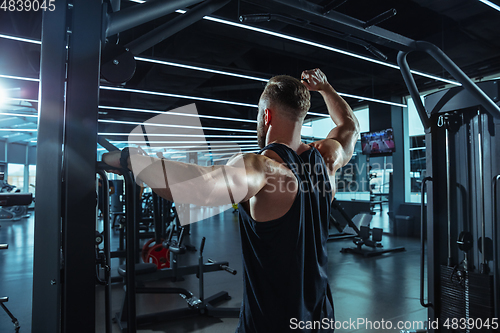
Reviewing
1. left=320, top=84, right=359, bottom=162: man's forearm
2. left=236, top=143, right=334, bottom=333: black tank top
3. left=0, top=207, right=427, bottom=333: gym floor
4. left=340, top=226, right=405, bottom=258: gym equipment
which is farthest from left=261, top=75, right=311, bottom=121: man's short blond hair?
left=340, top=226, right=405, bottom=258: gym equipment

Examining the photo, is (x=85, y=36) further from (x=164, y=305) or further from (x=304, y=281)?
(x=164, y=305)

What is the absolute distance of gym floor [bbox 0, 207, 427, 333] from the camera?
2734 mm

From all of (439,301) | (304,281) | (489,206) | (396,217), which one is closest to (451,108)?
(489,206)

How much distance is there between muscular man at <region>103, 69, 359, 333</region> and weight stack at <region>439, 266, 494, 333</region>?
1.66 meters

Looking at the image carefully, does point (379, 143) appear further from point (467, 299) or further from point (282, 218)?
point (282, 218)

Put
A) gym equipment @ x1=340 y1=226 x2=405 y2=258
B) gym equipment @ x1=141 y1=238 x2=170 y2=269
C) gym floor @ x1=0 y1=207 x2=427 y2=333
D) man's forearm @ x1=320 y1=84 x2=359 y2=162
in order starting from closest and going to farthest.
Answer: man's forearm @ x1=320 y1=84 x2=359 y2=162 → gym floor @ x1=0 y1=207 x2=427 y2=333 → gym equipment @ x1=141 y1=238 x2=170 y2=269 → gym equipment @ x1=340 y1=226 x2=405 y2=258

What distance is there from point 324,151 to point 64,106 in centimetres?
86

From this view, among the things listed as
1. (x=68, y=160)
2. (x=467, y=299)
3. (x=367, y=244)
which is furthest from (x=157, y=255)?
(x=68, y=160)

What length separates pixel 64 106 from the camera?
34.2 inches

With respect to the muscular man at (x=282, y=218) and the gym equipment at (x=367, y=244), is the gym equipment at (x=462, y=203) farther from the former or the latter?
the gym equipment at (x=367, y=244)

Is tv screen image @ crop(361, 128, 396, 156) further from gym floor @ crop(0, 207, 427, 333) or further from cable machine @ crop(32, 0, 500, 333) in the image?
cable machine @ crop(32, 0, 500, 333)

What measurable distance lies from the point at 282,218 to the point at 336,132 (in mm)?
603

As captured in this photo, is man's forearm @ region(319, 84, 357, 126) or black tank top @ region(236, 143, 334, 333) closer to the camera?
black tank top @ region(236, 143, 334, 333)

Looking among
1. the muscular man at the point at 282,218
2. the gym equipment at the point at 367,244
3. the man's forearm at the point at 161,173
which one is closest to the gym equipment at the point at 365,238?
the gym equipment at the point at 367,244
